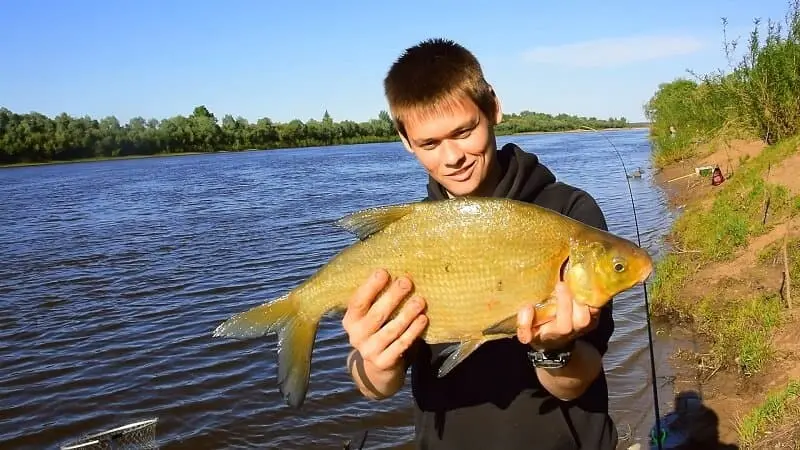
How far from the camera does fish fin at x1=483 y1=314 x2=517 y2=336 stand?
212 cm

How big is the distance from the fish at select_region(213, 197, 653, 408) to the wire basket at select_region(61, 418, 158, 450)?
12.3 ft

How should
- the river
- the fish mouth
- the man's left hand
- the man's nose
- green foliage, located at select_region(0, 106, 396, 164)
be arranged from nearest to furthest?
the man's left hand
the fish mouth
the man's nose
the river
green foliage, located at select_region(0, 106, 396, 164)

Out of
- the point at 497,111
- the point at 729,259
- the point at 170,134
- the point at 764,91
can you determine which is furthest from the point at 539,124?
the point at 497,111

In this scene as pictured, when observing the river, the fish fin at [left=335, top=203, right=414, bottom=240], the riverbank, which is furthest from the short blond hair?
the river

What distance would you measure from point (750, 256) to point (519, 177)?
→ 277 inches

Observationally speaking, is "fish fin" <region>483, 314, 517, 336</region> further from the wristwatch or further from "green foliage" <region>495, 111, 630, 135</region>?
"green foliage" <region>495, 111, 630, 135</region>

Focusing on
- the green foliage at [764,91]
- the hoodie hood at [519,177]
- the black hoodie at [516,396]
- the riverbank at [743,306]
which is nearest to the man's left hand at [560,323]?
the black hoodie at [516,396]

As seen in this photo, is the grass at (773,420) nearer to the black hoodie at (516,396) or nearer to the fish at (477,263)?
the black hoodie at (516,396)

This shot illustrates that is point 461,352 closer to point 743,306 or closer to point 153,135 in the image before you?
point 743,306

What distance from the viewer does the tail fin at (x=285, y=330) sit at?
7.73 ft

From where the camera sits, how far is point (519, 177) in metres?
2.49

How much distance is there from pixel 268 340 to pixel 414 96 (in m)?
7.57

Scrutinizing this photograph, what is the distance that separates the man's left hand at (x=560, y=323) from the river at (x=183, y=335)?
11.5 feet

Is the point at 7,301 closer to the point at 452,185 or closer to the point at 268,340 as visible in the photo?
the point at 268,340
